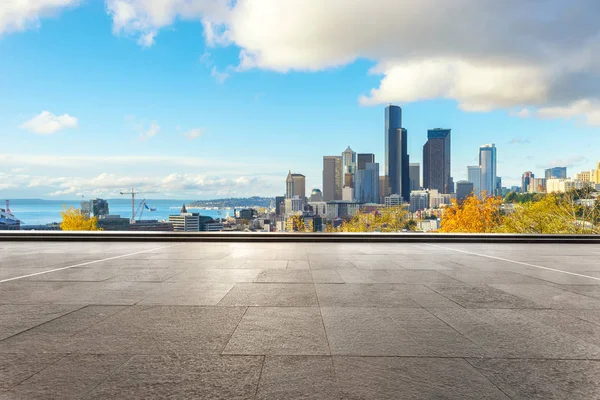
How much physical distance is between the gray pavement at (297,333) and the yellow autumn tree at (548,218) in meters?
31.9

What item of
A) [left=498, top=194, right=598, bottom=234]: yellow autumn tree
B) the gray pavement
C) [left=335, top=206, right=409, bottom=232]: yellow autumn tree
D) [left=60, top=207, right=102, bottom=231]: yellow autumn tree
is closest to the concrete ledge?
the gray pavement

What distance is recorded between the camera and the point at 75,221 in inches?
2468

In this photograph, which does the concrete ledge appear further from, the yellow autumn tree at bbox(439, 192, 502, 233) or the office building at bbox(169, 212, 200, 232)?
the office building at bbox(169, 212, 200, 232)

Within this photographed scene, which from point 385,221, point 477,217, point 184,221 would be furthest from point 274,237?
point 184,221

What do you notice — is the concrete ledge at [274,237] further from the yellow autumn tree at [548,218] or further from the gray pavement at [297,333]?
the yellow autumn tree at [548,218]

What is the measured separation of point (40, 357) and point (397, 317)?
5.12m

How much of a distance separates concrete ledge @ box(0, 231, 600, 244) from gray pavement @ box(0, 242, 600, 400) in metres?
9.23

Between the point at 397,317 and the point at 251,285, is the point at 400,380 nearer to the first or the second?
the point at 397,317

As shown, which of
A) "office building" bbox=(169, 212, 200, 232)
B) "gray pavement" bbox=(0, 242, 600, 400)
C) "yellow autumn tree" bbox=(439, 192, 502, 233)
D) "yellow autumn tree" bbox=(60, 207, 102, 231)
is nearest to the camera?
"gray pavement" bbox=(0, 242, 600, 400)

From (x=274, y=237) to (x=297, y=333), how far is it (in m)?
14.9

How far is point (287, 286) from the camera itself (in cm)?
879

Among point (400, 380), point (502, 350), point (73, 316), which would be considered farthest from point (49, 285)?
point (502, 350)

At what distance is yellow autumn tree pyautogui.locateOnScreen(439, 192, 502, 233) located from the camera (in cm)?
4747

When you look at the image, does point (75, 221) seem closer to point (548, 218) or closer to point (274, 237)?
point (274, 237)
